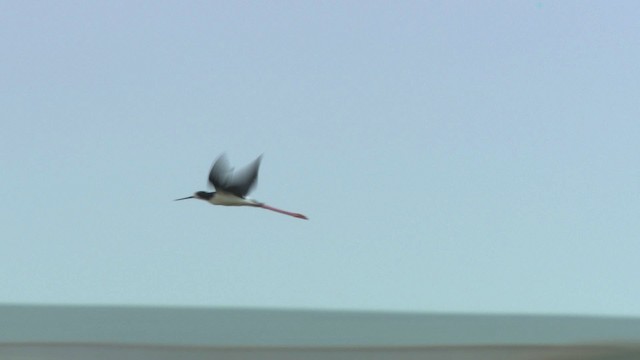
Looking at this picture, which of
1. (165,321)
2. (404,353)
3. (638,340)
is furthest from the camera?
(165,321)

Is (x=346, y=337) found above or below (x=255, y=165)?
below

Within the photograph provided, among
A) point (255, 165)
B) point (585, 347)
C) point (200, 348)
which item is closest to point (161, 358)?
point (200, 348)

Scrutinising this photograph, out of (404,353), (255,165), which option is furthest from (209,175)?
(404,353)

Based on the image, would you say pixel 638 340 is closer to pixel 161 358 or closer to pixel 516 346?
pixel 516 346

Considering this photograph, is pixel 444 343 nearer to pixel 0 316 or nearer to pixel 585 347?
pixel 585 347

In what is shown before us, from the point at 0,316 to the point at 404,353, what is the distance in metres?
2.68

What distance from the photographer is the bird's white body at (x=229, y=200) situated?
760cm

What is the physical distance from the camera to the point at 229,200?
7.64m

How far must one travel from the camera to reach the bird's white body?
7.60 metres

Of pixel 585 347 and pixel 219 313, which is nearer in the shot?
pixel 585 347

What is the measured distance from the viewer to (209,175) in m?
7.48

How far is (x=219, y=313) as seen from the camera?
347 inches

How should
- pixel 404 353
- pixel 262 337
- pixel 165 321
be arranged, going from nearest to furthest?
pixel 404 353
pixel 262 337
pixel 165 321

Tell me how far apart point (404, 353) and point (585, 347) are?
79 centimetres
